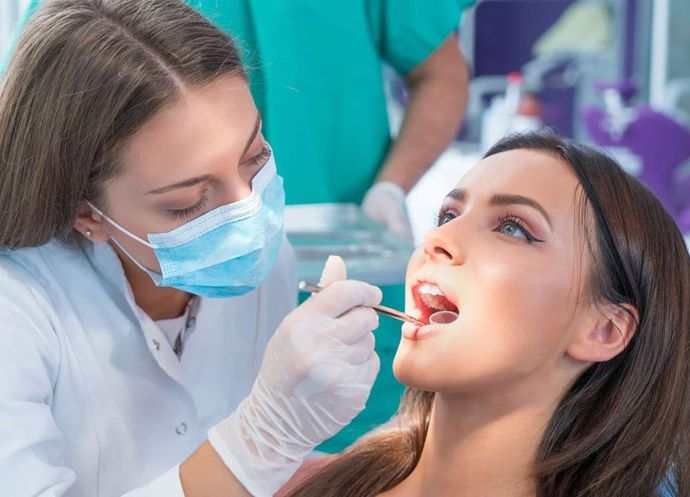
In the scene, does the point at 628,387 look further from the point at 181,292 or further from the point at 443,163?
the point at 443,163

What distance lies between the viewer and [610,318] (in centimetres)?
139

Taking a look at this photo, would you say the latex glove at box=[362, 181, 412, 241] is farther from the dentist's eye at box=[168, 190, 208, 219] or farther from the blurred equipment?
the blurred equipment

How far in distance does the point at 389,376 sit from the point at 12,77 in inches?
38.4

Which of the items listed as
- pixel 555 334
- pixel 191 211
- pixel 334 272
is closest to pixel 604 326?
pixel 555 334

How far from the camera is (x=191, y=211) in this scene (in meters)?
1.44

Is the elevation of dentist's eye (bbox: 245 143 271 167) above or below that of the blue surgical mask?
above

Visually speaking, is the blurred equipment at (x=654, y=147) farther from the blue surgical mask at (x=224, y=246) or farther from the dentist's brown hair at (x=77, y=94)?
the dentist's brown hair at (x=77, y=94)

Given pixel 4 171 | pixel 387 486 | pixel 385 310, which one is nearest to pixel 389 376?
pixel 387 486

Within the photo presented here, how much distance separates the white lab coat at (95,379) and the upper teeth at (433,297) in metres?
0.43

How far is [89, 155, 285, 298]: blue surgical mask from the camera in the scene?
57.1 inches

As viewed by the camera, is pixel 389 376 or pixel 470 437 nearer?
pixel 470 437

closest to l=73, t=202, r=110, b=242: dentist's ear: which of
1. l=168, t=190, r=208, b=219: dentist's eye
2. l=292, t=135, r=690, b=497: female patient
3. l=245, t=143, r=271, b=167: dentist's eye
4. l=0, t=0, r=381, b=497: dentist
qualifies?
l=0, t=0, r=381, b=497: dentist

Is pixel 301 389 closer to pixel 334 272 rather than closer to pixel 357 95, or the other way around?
pixel 334 272

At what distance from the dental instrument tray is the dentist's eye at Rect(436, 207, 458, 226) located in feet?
1.19
